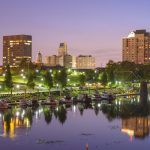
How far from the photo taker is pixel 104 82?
113938 millimetres

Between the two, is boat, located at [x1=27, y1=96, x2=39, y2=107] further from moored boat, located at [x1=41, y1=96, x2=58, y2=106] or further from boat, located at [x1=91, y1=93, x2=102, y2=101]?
boat, located at [x1=91, y1=93, x2=102, y2=101]

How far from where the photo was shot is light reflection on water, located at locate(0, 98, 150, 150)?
4444cm

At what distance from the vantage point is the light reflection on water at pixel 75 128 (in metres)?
44.4

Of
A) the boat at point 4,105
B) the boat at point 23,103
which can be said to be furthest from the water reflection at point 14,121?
the boat at point 23,103

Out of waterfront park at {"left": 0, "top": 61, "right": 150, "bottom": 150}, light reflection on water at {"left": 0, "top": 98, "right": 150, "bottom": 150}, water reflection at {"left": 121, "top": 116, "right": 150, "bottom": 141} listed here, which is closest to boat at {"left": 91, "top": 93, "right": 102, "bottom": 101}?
waterfront park at {"left": 0, "top": 61, "right": 150, "bottom": 150}

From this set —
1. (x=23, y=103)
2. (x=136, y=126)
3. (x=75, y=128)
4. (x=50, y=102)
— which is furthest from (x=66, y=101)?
(x=136, y=126)

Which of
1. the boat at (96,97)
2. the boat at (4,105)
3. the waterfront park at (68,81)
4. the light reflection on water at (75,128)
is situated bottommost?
the light reflection on water at (75,128)

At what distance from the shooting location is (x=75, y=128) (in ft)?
179

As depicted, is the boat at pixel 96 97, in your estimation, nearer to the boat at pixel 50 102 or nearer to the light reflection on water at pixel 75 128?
the light reflection on water at pixel 75 128

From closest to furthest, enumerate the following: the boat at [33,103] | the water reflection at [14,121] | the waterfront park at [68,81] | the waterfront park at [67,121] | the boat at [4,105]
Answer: the waterfront park at [67,121] → the water reflection at [14,121] → the boat at [4,105] → the boat at [33,103] → the waterfront park at [68,81]

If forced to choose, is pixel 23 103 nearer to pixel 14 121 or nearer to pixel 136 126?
pixel 14 121

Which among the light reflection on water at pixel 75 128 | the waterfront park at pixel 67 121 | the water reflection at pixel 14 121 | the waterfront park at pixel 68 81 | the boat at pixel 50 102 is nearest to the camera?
the light reflection on water at pixel 75 128

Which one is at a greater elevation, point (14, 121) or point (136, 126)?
point (14, 121)

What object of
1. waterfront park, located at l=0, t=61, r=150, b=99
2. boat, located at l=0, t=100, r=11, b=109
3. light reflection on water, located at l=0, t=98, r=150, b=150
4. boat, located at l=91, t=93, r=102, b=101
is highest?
waterfront park, located at l=0, t=61, r=150, b=99
